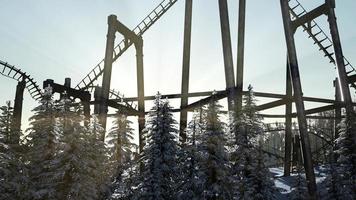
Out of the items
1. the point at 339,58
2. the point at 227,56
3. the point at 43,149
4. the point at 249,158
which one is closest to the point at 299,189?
the point at 249,158

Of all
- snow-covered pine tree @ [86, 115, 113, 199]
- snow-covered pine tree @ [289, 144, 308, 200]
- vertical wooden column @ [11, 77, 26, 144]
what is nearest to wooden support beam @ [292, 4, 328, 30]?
snow-covered pine tree @ [289, 144, 308, 200]

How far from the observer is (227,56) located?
55.7 ft

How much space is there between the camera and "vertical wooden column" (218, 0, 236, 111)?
16.6 meters

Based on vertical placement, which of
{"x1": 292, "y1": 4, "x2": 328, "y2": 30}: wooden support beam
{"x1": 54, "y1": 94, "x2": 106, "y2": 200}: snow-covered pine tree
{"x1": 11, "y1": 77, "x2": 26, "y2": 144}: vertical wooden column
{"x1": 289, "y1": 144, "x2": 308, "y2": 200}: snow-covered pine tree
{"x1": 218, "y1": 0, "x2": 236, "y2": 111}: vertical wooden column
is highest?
{"x1": 292, "y1": 4, "x2": 328, "y2": 30}: wooden support beam

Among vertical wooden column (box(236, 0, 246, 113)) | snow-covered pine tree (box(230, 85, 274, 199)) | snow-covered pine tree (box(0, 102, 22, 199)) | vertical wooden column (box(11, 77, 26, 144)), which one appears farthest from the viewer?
vertical wooden column (box(236, 0, 246, 113))

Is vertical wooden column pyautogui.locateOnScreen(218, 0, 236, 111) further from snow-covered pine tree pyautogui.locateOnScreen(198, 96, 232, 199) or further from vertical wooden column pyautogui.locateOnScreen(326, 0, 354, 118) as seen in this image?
vertical wooden column pyautogui.locateOnScreen(326, 0, 354, 118)

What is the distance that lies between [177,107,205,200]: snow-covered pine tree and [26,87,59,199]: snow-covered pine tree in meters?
5.89

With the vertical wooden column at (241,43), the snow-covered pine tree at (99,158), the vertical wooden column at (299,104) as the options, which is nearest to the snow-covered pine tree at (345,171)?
the vertical wooden column at (299,104)

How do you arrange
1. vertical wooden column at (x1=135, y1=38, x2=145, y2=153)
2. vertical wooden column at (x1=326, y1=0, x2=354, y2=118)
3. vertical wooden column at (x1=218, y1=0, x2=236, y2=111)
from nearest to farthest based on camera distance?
1. vertical wooden column at (x1=218, y1=0, x2=236, y2=111)
2. vertical wooden column at (x1=326, y1=0, x2=354, y2=118)
3. vertical wooden column at (x1=135, y1=38, x2=145, y2=153)

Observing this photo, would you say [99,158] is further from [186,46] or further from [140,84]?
[186,46]

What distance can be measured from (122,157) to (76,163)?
4.65m

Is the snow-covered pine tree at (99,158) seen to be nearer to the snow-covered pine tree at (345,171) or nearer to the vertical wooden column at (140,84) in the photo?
the vertical wooden column at (140,84)

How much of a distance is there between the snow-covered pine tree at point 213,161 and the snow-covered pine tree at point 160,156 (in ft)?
4.71

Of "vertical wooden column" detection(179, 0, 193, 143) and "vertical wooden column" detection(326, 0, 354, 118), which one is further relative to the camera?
"vertical wooden column" detection(179, 0, 193, 143)
